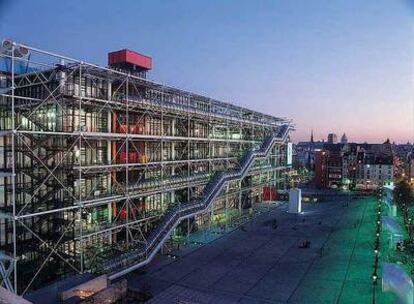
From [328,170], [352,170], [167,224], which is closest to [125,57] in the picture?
[167,224]

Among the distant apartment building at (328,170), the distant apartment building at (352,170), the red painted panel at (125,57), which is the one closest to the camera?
the red painted panel at (125,57)

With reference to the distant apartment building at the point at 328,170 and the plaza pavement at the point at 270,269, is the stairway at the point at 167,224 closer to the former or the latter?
the plaza pavement at the point at 270,269

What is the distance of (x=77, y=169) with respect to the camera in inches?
914

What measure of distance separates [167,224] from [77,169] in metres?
9.31

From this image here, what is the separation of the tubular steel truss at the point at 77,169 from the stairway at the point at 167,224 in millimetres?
154

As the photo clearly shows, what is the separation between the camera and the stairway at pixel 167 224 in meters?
24.7

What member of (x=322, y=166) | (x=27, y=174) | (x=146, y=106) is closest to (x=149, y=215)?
(x=146, y=106)

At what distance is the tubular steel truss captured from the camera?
73.9ft

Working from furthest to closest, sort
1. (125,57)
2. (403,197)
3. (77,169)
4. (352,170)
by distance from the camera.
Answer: (352,170) < (403,197) < (125,57) < (77,169)

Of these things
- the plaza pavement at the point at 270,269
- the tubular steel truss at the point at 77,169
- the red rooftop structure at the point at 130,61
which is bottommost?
the plaza pavement at the point at 270,269

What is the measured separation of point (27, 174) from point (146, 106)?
1005 centimetres

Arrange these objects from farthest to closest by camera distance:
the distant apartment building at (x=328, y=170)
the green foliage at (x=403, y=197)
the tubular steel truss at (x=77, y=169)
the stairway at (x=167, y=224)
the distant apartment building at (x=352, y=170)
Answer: the distant apartment building at (x=352, y=170) < the distant apartment building at (x=328, y=170) < the green foliage at (x=403, y=197) < the stairway at (x=167, y=224) < the tubular steel truss at (x=77, y=169)

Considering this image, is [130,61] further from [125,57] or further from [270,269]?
[270,269]

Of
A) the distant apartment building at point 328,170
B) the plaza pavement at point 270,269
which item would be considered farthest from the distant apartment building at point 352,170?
the plaza pavement at point 270,269
